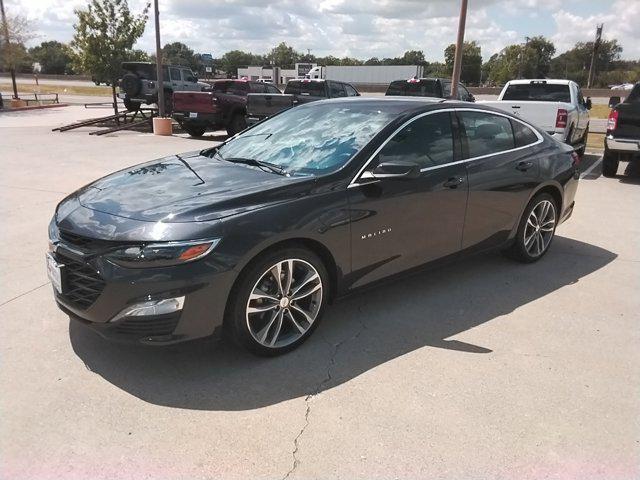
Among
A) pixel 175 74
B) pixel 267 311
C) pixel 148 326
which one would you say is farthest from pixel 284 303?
pixel 175 74

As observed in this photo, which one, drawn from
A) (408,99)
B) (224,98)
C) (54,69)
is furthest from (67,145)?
(54,69)

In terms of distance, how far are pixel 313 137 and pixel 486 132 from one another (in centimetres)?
166

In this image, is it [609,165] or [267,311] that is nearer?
[267,311]

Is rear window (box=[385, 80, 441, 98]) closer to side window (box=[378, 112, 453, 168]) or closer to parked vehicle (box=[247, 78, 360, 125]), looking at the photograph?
parked vehicle (box=[247, 78, 360, 125])

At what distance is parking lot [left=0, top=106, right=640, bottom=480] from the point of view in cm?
260

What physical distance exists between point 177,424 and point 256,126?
294 cm

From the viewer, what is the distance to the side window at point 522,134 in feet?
16.9

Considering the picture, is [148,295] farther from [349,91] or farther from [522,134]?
[349,91]

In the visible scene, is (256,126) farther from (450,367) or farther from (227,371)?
(450,367)

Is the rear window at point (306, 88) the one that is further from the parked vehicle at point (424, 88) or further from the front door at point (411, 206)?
the front door at point (411, 206)

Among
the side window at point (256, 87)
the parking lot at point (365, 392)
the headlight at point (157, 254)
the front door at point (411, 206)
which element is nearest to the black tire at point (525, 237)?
the parking lot at point (365, 392)

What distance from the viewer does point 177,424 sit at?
9.32 ft

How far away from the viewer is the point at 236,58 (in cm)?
14212

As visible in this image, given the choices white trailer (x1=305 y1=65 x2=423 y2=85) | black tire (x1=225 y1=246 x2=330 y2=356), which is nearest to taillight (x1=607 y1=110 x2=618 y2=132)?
black tire (x1=225 y1=246 x2=330 y2=356)
